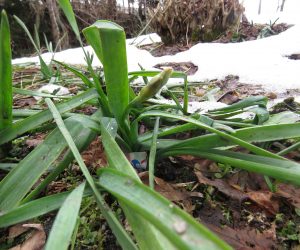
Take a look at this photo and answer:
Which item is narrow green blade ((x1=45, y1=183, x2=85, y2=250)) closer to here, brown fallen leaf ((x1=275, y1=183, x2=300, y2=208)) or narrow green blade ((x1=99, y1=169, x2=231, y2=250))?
narrow green blade ((x1=99, y1=169, x2=231, y2=250))

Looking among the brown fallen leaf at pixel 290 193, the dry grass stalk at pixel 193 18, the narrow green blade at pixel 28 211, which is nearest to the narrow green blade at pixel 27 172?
the narrow green blade at pixel 28 211

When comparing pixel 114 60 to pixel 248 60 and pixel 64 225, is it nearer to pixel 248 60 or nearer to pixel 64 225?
pixel 64 225

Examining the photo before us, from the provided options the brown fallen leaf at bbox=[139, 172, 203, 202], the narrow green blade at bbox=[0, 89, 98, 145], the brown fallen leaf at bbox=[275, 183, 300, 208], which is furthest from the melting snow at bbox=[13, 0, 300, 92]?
the narrow green blade at bbox=[0, 89, 98, 145]

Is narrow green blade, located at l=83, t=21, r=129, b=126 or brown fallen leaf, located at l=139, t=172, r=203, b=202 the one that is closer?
narrow green blade, located at l=83, t=21, r=129, b=126

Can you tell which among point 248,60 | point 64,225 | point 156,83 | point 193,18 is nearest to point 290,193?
point 156,83

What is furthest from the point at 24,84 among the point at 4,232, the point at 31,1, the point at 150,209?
the point at 31,1

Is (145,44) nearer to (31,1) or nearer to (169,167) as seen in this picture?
(169,167)

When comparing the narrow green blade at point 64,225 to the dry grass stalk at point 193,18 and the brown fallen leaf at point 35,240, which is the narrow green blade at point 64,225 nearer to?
the brown fallen leaf at point 35,240

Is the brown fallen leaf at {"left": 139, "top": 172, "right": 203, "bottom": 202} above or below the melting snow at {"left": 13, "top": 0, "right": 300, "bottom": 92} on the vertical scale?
below
